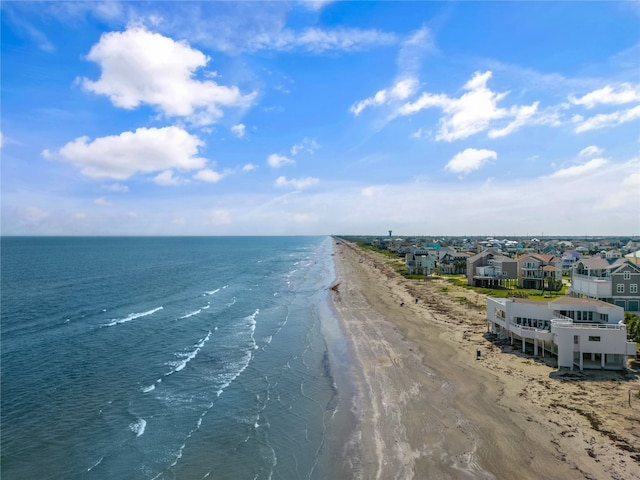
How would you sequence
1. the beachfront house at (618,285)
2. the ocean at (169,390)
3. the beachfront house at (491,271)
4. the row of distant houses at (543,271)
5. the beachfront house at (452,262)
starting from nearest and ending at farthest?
1. the ocean at (169,390)
2. the beachfront house at (618,285)
3. the row of distant houses at (543,271)
4. the beachfront house at (491,271)
5. the beachfront house at (452,262)

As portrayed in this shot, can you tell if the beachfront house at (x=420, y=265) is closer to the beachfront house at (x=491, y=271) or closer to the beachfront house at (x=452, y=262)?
the beachfront house at (x=452, y=262)

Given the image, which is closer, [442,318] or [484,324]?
[484,324]

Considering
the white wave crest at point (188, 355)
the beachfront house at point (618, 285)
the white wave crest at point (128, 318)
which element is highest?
the beachfront house at point (618, 285)

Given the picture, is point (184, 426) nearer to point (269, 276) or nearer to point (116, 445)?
point (116, 445)

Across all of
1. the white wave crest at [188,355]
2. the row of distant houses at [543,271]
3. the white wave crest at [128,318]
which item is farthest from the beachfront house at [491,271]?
the white wave crest at [128,318]

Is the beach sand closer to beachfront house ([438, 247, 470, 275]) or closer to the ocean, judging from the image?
the ocean

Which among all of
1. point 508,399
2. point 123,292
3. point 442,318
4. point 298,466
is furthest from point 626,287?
point 123,292

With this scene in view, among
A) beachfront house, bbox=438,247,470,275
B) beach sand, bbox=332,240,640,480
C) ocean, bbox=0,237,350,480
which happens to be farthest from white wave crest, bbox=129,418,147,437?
beachfront house, bbox=438,247,470,275
